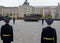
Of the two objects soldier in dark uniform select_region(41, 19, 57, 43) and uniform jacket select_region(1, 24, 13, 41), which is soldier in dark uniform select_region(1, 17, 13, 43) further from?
soldier in dark uniform select_region(41, 19, 57, 43)

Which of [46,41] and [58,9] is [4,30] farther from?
[58,9]

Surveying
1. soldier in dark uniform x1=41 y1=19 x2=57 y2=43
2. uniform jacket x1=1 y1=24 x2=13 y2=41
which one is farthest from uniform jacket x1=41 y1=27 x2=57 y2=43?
uniform jacket x1=1 y1=24 x2=13 y2=41

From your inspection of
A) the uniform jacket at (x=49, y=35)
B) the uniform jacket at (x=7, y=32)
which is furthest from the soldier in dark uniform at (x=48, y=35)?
the uniform jacket at (x=7, y=32)

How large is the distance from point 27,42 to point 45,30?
7.92 meters

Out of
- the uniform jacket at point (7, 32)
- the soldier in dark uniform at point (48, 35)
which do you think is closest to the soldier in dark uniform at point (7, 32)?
the uniform jacket at point (7, 32)

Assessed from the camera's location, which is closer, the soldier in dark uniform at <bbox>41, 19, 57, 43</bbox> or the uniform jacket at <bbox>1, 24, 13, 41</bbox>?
the soldier in dark uniform at <bbox>41, 19, 57, 43</bbox>

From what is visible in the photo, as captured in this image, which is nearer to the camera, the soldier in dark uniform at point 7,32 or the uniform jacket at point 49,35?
the uniform jacket at point 49,35

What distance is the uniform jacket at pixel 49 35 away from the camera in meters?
8.65

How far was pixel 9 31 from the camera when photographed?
31.4 feet

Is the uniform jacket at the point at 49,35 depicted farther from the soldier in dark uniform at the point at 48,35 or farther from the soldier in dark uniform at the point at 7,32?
the soldier in dark uniform at the point at 7,32

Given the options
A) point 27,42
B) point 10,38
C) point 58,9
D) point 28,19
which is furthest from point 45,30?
Answer: point 58,9

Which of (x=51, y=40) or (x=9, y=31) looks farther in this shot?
(x=9, y=31)

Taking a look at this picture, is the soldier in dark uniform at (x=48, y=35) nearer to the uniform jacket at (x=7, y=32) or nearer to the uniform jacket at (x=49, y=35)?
the uniform jacket at (x=49, y=35)

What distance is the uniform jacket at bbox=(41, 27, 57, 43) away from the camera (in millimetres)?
8648
